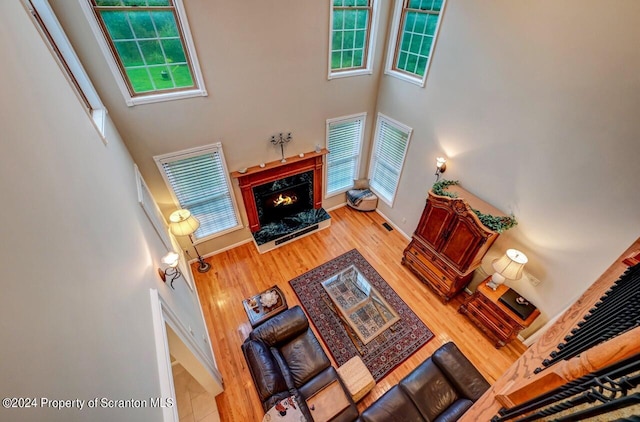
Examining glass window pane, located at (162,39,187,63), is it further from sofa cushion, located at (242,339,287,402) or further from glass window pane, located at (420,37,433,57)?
sofa cushion, located at (242,339,287,402)

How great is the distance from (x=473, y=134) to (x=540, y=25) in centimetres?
139

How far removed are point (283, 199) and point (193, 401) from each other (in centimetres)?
364

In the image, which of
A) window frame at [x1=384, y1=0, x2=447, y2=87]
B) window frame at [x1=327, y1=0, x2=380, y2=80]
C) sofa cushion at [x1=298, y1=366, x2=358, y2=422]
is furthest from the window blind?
window frame at [x1=384, y1=0, x2=447, y2=87]

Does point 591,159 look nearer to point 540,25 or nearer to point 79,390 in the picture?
point 540,25

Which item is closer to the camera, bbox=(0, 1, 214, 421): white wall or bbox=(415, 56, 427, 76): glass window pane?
bbox=(0, 1, 214, 421): white wall

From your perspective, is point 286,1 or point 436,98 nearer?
point 286,1

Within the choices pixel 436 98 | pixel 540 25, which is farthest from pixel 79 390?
pixel 436 98

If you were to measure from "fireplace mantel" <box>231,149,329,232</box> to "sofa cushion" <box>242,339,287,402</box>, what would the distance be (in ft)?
8.66

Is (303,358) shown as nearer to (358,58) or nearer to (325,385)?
(325,385)

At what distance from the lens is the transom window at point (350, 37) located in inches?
167

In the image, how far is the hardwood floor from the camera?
3.66 metres

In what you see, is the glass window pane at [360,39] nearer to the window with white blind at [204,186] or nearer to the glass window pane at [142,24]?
the window with white blind at [204,186]

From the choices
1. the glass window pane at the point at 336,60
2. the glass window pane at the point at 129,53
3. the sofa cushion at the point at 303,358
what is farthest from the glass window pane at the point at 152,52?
the sofa cushion at the point at 303,358

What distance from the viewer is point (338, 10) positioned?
13.7ft
